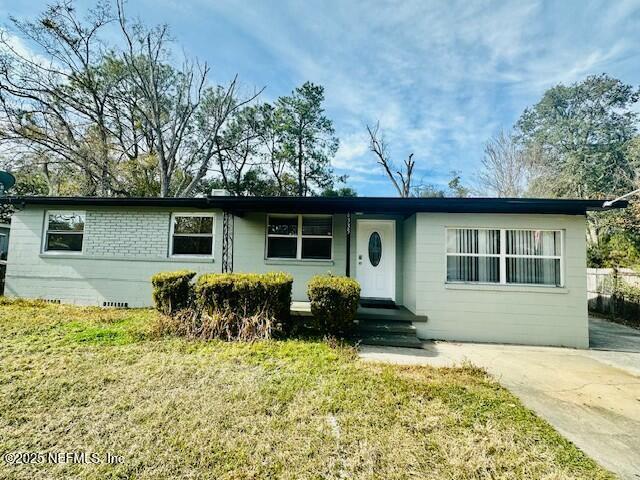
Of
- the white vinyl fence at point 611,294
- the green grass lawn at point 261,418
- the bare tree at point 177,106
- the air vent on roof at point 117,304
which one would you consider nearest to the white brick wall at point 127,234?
the air vent on roof at point 117,304

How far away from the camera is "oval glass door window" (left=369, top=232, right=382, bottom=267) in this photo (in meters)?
7.76

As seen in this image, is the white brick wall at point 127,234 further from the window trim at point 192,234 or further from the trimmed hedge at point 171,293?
the trimmed hedge at point 171,293

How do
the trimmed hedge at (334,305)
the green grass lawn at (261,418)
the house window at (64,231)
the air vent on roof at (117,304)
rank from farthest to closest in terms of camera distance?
the house window at (64,231)
the air vent on roof at (117,304)
the trimmed hedge at (334,305)
the green grass lawn at (261,418)

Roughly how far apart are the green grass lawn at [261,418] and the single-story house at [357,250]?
2.54 m

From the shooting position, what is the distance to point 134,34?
621 inches

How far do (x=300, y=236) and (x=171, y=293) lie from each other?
11.6 ft

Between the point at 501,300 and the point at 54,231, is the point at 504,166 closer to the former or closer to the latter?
the point at 501,300

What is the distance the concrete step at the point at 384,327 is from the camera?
231 inches

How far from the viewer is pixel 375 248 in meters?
7.80

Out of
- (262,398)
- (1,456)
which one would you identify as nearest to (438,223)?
(262,398)

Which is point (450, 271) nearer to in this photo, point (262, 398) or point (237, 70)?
point (262, 398)

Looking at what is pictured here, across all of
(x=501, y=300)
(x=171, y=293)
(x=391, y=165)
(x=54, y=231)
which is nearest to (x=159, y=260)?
(x=171, y=293)

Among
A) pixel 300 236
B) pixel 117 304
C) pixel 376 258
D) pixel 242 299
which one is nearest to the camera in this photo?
pixel 242 299

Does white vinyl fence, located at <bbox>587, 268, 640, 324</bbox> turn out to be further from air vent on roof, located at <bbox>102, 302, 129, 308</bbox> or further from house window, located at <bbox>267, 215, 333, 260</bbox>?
air vent on roof, located at <bbox>102, 302, 129, 308</bbox>
